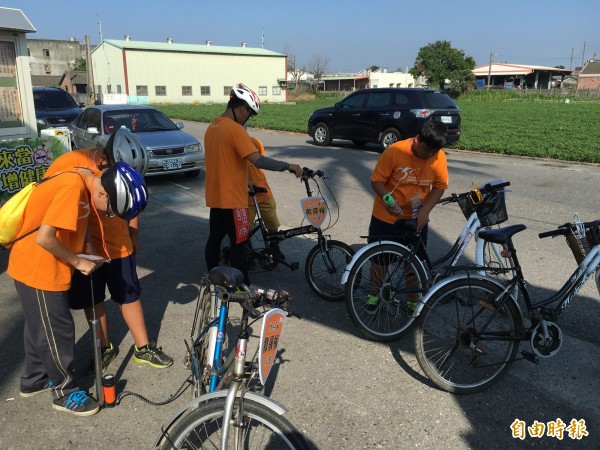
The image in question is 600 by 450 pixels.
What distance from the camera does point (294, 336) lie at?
156 inches

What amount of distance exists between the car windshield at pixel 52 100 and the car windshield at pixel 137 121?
5.27 meters

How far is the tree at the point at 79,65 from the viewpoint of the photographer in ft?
242

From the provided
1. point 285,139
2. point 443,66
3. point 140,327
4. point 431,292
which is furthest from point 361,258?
point 443,66

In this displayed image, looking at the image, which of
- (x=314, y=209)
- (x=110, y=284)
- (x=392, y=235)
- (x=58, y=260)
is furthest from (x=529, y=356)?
(x=58, y=260)

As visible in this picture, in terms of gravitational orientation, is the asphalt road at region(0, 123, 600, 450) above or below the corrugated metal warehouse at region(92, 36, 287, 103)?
below

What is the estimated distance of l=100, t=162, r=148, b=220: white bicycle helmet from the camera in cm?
248

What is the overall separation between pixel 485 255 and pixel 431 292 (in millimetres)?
1090

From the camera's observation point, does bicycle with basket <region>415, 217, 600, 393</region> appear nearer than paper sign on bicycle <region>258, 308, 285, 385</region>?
No

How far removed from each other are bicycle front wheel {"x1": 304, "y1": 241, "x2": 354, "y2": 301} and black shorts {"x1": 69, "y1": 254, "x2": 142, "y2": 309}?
5.95ft

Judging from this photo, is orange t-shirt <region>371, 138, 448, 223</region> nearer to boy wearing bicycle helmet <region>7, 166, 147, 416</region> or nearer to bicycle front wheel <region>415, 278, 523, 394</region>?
bicycle front wheel <region>415, 278, 523, 394</region>

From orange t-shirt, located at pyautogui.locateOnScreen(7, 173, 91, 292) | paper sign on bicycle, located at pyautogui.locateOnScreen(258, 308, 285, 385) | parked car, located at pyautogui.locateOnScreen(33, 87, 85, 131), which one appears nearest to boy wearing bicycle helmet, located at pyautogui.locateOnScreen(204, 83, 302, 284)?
orange t-shirt, located at pyautogui.locateOnScreen(7, 173, 91, 292)

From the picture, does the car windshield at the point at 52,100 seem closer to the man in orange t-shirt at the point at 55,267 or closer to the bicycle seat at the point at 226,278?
the man in orange t-shirt at the point at 55,267

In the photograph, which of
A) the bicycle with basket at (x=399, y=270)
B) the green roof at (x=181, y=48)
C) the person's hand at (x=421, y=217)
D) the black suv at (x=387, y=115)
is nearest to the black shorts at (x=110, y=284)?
Result: the bicycle with basket at (x=399, y=270)

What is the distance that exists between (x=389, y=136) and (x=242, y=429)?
1237 centimetres
